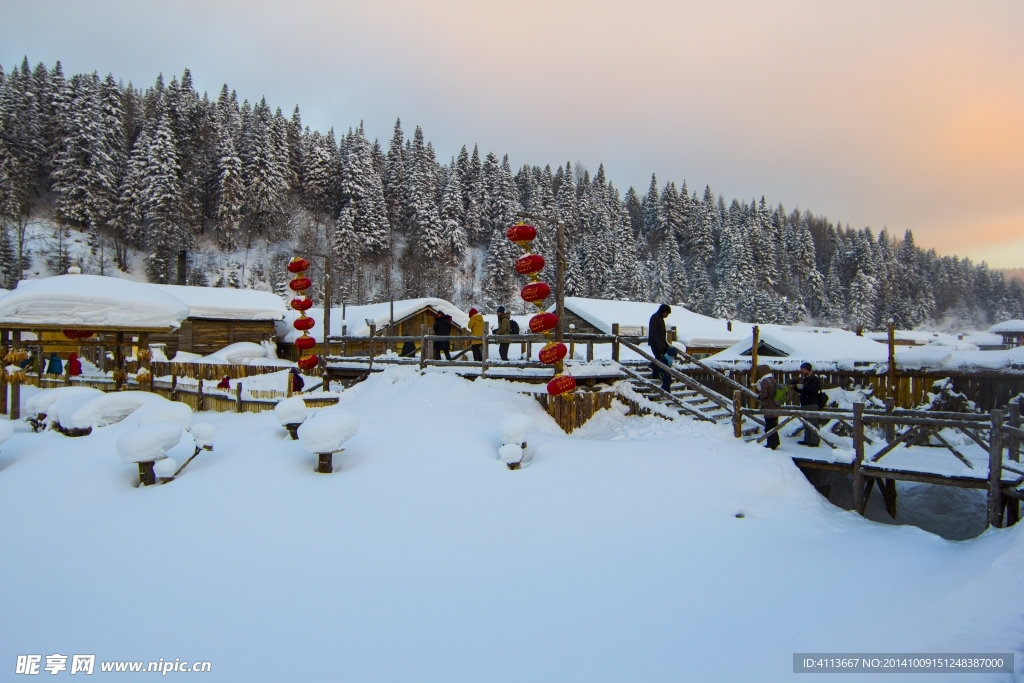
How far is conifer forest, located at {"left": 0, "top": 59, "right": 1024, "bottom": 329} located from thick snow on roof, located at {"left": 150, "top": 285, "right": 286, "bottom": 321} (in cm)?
1795

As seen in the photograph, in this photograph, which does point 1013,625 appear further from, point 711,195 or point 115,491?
point 711,195

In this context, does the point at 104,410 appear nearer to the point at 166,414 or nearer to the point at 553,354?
the point at 166,414

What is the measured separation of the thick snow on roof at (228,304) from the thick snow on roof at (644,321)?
19803 mm

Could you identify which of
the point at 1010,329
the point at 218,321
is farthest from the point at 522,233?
the point at 1010,329

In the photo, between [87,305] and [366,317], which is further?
[366,317]

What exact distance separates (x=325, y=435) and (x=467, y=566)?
3127mm

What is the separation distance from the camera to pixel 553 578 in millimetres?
6016

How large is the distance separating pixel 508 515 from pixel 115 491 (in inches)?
215

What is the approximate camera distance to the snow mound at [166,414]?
866 centimetres

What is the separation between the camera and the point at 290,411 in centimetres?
909

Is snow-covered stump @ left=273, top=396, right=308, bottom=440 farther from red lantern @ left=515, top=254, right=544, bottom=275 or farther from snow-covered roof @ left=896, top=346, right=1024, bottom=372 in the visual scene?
snow-covered roof @ left=896, top=346, right=1024, bottom=372

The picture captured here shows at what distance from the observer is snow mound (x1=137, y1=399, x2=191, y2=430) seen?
28.4 feet

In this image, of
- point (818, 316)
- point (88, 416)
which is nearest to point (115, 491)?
point (88, 416)

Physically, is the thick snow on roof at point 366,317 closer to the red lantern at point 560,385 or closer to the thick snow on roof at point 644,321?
the thick snow on roof at point 644,321
